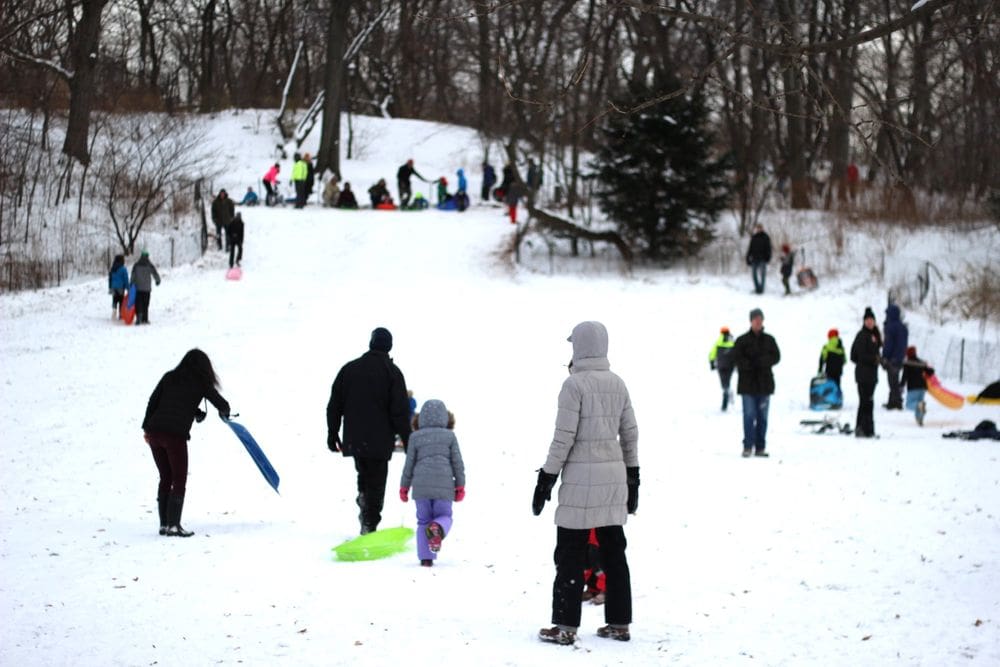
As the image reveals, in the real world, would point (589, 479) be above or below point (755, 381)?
above

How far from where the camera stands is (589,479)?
648cm

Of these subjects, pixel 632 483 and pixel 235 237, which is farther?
pixel 235 237

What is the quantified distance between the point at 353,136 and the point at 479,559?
46297mm

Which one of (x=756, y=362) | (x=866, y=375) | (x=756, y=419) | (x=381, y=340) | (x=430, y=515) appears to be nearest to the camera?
(x=430, y=515)

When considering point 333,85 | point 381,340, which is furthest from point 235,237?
point 381,340

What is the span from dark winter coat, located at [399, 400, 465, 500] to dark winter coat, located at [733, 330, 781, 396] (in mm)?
6816

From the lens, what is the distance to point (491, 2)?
752 centimetres

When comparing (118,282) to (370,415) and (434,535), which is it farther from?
(434,535)

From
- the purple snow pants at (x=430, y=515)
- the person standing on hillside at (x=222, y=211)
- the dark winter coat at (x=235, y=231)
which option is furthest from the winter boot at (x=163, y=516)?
the person standing on hillside at (x=222, y=211)

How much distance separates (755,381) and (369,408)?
701cm

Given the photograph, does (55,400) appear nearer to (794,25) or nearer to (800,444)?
(800,444)

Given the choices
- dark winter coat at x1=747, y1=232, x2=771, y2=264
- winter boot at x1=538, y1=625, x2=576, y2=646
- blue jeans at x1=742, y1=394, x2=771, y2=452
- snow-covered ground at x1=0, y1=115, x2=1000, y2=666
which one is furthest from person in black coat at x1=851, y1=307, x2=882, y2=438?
dark winter coat at x1=747, y1=232, x2=771, y2=264

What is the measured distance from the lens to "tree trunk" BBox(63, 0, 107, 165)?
34.7m

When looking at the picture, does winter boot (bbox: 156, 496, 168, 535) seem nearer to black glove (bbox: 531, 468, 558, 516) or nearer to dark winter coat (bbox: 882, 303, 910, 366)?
black glove (bbox: 531, 468, 558, 516)
